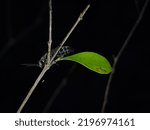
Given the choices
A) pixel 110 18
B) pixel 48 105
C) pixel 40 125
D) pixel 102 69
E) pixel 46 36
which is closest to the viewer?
pixel 102 69

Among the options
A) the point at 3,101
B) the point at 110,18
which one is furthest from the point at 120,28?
the point at 3,101

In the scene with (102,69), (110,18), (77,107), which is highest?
(110,18)

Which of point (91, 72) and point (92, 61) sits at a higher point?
point (92, 61)

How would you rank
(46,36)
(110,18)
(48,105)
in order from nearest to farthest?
(48,105) → (110,18) → (46,36)

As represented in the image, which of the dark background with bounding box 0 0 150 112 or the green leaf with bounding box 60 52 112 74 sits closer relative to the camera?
the green leaf with bounding box 60 52 112 74

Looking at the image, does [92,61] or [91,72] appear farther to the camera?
[91,72]

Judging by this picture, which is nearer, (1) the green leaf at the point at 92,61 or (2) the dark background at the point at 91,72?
(1) the green leaf at the point at 92,61

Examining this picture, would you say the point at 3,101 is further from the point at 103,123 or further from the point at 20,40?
the point at 103,123

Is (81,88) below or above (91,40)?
below
